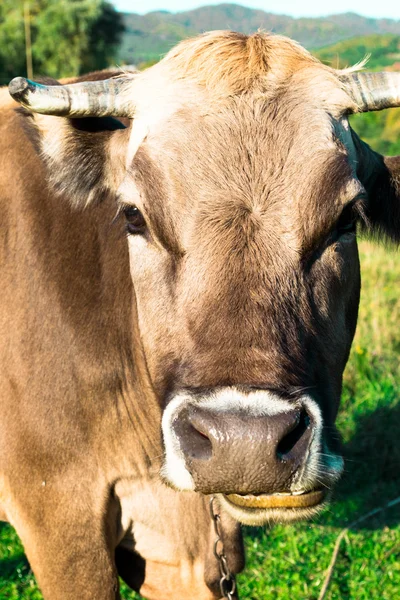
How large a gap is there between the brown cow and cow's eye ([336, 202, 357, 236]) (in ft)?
0.04

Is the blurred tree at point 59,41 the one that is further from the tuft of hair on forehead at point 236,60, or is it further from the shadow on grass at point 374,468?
the tuft of hair on forehead at point 236,60

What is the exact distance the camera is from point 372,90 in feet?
11.6

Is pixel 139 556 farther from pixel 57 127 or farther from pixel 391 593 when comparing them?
pixel 57 127

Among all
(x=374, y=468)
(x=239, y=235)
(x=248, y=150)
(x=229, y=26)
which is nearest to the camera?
(x=239, y=235)

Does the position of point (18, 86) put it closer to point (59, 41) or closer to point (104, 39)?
point (59, 41)

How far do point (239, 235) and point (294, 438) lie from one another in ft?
2.63

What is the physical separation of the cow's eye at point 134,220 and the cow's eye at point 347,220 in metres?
0.84

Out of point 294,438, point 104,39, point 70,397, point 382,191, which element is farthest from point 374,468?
point 104,39

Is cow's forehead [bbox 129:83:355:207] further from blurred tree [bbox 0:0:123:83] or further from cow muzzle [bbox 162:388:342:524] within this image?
blurred tree [bbox 0:0:123:83]

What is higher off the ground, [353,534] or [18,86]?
[18,86]

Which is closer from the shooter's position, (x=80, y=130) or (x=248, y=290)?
(x=248, y=290)

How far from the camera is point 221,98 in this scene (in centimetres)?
326

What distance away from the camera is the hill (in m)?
7.39

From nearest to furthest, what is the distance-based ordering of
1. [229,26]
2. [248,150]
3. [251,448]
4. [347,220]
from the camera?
[251,448]
[248,150]
[347,220]
[229,26]
